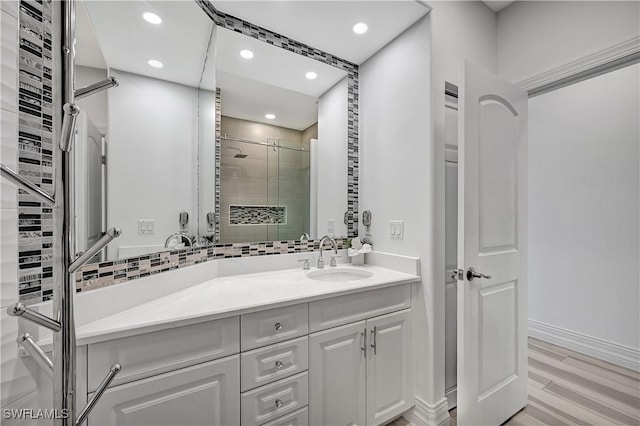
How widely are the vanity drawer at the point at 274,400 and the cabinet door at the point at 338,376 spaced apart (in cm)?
5

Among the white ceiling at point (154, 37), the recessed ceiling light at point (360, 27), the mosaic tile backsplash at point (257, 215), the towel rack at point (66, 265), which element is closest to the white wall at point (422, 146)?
the recessed ceiling light at point (360, 27)

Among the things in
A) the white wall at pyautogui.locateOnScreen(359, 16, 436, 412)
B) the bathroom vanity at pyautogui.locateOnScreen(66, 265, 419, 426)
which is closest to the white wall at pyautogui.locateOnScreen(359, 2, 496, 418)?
the white wall at pyautogui.locateOnScreen(359, 16, 436, 412)

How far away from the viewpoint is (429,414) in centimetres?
156

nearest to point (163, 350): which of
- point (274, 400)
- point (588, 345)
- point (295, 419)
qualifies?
point (274, 400)

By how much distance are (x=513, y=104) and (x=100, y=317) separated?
7.69ft

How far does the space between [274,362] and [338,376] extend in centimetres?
37

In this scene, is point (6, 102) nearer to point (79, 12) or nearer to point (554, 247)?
point (79, 12)

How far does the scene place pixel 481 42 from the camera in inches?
77.3

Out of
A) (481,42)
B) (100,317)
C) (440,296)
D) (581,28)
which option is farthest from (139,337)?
(581,28)

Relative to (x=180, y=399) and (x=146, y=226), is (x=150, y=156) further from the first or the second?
(x=180, y=399)

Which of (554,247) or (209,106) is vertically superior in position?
(209,106)

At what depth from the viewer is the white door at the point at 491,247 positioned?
4.63 ft

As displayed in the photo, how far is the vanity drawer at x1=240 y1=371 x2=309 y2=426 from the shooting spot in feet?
3.66

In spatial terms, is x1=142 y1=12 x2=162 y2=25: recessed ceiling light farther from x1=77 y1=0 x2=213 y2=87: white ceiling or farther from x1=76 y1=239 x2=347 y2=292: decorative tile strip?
x1=76 y1=239 x2=347 y2=292: decorative tile strip
